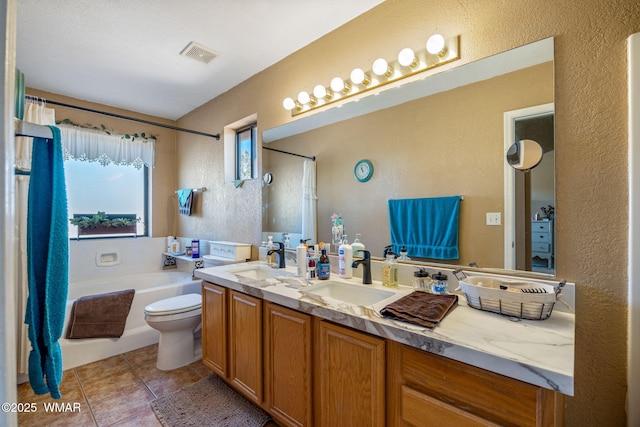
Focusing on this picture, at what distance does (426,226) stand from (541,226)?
0.49m

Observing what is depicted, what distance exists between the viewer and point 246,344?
1.64 m

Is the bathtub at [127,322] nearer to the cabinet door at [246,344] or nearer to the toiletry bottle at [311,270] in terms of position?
the cabinet door at [246,344]

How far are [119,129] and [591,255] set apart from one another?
425cm

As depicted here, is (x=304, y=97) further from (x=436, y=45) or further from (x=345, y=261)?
(x=345, y=261)

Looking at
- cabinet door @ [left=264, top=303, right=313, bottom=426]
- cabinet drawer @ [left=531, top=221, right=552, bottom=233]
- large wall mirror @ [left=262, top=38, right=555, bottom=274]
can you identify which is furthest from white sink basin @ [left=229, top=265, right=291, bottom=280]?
cabinet drawer @ [left=531, top=221, right=552, bottom=233]

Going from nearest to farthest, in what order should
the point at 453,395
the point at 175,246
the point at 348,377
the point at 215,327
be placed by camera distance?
the point at 453,395 → the point at 348,377 → the point at 215,327 → the point at 175,246

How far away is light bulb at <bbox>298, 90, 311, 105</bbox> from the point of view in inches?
78.9

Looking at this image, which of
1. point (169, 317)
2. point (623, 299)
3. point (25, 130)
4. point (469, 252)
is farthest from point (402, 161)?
point (169, 317)

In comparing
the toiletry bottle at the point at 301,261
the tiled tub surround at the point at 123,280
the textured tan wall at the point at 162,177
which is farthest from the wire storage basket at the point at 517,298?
the textured tan wall at the point at 162,177

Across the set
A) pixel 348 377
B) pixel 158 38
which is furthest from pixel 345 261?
pixel 158 38

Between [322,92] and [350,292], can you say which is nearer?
[350,292]

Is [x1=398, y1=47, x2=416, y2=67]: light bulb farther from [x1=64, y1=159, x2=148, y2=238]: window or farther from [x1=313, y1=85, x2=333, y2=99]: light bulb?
[x1=64, y1=159, x2=148, y2=238]: window

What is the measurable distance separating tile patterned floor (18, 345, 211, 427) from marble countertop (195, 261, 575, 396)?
1392 mm

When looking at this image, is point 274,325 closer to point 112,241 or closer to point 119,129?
point 112,241
